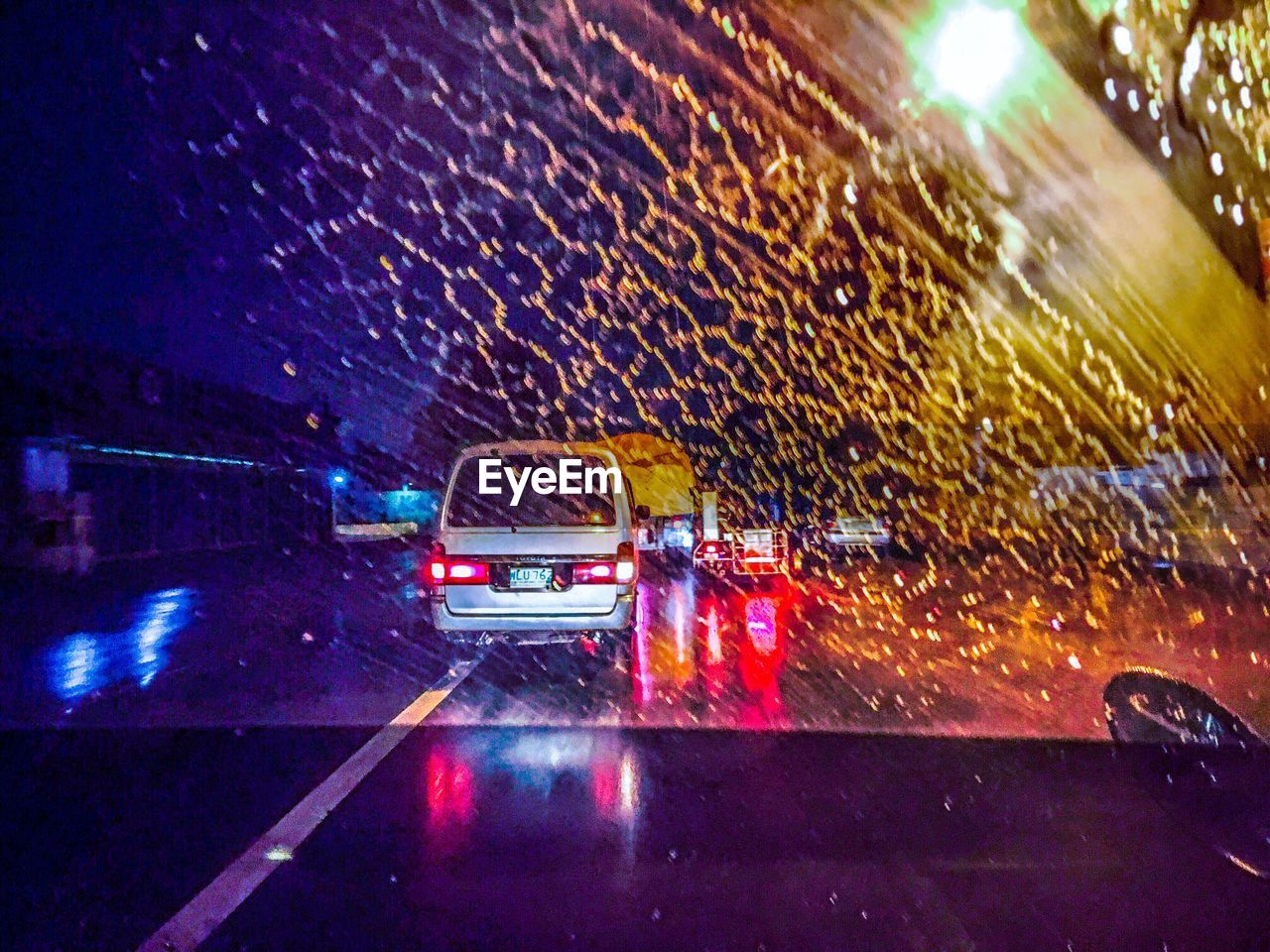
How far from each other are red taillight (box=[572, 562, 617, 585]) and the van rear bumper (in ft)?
0.66

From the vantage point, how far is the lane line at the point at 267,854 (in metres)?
3.97

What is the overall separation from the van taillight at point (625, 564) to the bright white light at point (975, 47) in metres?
5.16

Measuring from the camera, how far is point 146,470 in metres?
27.6

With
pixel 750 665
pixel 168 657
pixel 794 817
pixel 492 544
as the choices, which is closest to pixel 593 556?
pixel 492 544

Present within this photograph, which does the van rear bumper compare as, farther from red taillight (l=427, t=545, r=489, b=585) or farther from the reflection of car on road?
the reflection of car on road

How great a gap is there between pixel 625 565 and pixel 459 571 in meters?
1.46

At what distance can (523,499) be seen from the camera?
9.89 meters

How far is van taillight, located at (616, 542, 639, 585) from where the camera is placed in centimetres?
938

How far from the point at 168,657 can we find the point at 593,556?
526 cm

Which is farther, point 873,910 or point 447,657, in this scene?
point 447,657

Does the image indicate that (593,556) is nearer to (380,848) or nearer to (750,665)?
(750,665)

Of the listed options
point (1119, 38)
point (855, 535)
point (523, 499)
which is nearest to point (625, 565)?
point (523, 499)

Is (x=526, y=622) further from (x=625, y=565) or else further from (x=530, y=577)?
(x=625, y=565)

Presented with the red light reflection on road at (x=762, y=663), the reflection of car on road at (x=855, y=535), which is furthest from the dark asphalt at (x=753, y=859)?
the reflection of car on road at (x=855, y=535)
